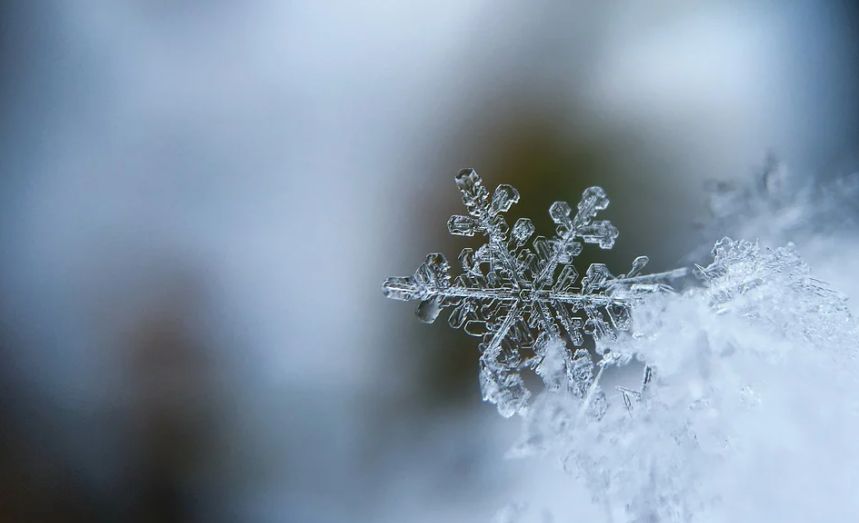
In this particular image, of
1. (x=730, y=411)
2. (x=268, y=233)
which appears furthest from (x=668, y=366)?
(x=268, y=233)

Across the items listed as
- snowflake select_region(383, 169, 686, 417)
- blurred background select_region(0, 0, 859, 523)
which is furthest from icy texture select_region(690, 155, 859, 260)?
snowflake select_region(383, 169, 686, 417)

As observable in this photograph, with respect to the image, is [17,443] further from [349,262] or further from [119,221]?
[349,262]

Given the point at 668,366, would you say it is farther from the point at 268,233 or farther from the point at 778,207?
the point at 268,233

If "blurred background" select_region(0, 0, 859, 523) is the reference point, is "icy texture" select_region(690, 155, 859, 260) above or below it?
above

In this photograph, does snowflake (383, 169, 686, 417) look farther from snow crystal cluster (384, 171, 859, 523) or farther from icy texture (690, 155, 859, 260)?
icy texture (690, 155, 859, 260)

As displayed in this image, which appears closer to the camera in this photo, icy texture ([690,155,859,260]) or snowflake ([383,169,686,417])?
snowflake ([383,169,686,417])

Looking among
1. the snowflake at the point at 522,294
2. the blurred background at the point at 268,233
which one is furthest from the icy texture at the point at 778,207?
the snowflake at the point at 522,294
